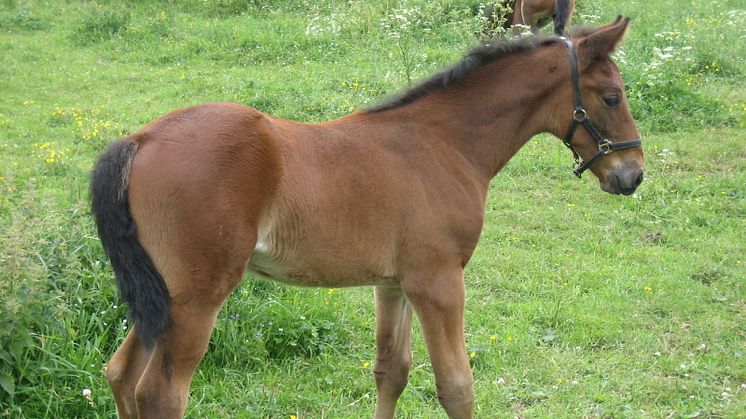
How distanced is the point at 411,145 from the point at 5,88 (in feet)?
25.5

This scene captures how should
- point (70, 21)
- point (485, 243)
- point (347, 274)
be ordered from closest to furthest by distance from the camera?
1. point (347, 274)
2. point (485, 243)
3. point (70, 21)

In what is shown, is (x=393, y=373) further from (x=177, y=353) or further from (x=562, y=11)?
(x=562, y=11)

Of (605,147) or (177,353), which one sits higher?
(605,147)

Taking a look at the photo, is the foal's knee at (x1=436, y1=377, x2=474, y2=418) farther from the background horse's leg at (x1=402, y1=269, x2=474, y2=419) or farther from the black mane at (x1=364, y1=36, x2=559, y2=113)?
the black mane at (x1=364, y1=36, x2=559, y2=113)

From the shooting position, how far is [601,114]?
11.8ft

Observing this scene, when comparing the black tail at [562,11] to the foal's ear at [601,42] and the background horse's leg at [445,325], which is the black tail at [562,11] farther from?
the background horse's leg at [445,325]

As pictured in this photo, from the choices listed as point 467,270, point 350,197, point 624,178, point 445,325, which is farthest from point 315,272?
point 467,270

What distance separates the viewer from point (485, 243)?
620 cm

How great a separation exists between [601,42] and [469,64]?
593 mm

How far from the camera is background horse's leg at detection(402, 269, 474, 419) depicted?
331 cm

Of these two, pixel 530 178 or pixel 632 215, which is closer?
pixel 632 215

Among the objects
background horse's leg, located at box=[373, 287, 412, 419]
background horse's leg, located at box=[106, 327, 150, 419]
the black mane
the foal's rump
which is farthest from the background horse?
background horse's leg, located at box=[106, 327, 150, 419]

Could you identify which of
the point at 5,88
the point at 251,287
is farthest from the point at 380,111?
the point at 5,88

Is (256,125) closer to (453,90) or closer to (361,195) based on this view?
(361,195)
